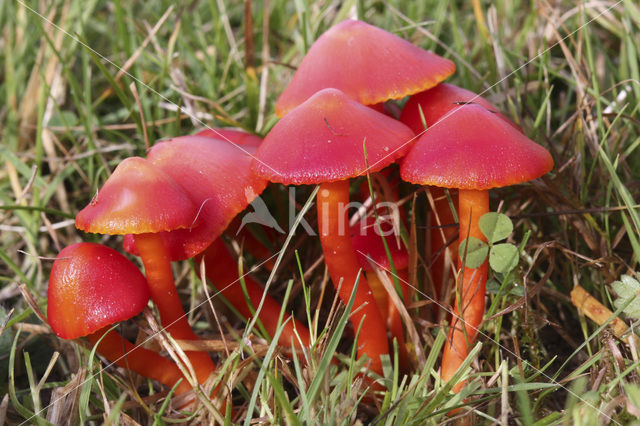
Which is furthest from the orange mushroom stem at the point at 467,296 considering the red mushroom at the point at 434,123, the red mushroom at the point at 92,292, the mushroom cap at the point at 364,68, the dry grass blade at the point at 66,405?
the dry grass blade at the point at 66,405

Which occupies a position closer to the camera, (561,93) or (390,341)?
(390,341)

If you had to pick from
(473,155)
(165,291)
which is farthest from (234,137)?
(473,155)

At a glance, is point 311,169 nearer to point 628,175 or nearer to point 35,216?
point 628,175

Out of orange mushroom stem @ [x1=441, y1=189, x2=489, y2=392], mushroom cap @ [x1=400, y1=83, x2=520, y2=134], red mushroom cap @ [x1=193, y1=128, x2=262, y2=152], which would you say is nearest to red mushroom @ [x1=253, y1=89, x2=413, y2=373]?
mushroom cap @ [x1=400, y1=83, x2=520, y2=134]

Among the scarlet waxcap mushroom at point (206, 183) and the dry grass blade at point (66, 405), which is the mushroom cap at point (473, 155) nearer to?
the scarlet waxcap mushroom at point (206, 183)

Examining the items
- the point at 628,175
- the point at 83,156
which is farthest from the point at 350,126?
the point at 83,156

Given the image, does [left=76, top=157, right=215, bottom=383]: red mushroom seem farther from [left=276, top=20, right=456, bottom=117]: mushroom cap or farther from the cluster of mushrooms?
[left=276, top=20, right=456, bottom=117]: mushroom cap

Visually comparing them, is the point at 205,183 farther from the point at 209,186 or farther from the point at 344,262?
the point at 344,262
